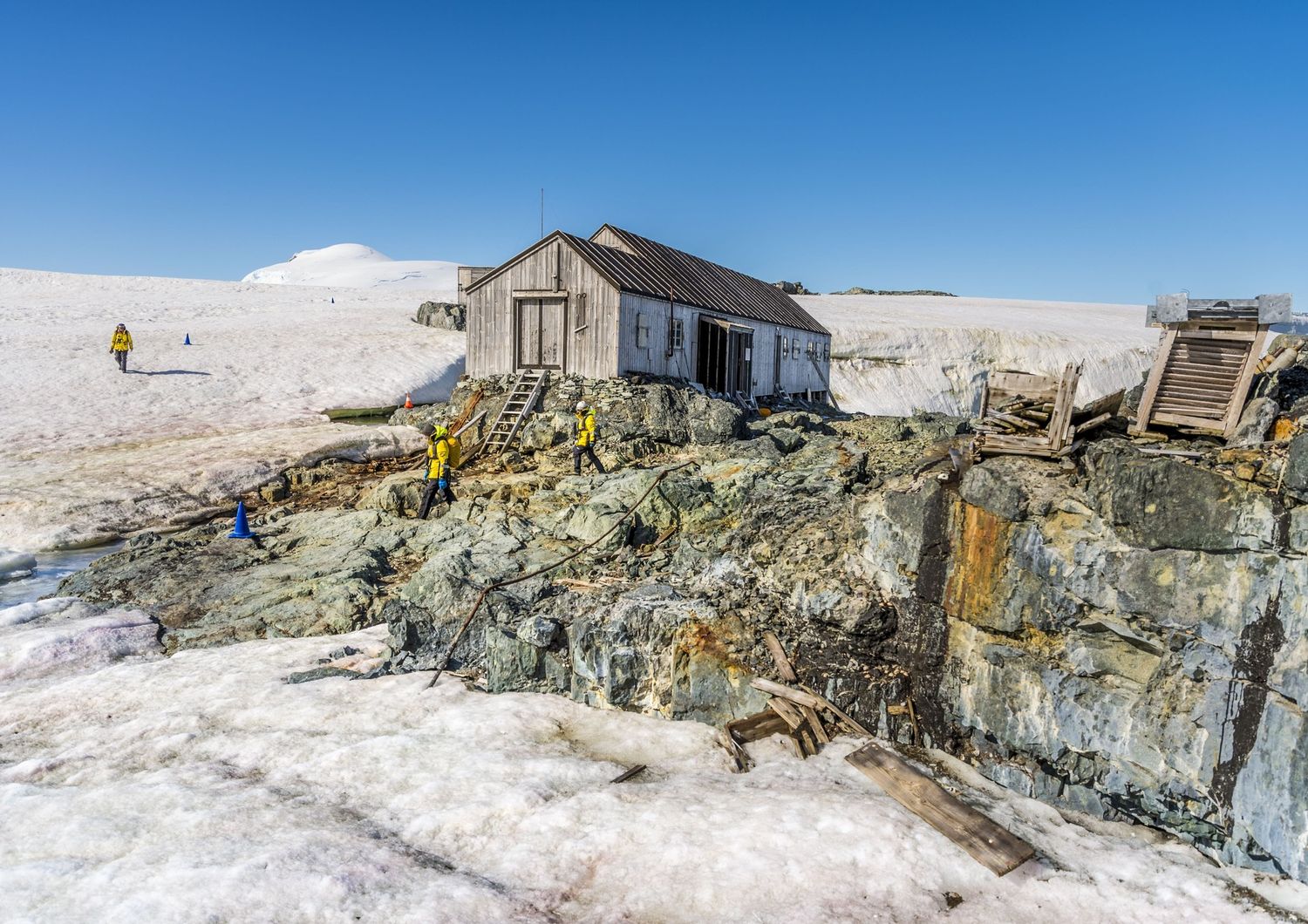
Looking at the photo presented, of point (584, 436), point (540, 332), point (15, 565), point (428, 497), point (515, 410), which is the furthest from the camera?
point (540, 332)

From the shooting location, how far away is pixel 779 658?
10594mm

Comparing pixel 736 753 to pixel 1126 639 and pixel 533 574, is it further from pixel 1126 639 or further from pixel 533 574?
pixel 533 574

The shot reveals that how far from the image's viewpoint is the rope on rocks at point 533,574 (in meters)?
11.8

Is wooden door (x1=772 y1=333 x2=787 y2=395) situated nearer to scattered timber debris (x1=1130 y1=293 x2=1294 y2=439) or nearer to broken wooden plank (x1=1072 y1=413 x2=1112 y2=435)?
broken wooden plank (x1=1072 y1=413 x2=1112 y2=435)

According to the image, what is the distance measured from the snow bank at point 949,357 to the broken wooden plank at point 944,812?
1574 inches

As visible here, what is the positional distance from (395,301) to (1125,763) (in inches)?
2487

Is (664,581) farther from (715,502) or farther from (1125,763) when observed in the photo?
(1125,763)

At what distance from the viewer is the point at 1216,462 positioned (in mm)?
8172

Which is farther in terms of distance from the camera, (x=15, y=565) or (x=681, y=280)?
(x=681, y=280)

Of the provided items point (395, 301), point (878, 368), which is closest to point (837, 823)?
point (878, 368)

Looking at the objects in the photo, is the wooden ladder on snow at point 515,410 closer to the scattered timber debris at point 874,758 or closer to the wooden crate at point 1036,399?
the scattered timber debris at point 874,758

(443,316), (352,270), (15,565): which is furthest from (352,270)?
(15,565)

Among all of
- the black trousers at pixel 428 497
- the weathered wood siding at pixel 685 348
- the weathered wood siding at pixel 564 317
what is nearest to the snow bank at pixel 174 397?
the weathered wood siding at pixel 564 317

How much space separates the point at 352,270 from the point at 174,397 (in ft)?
438
